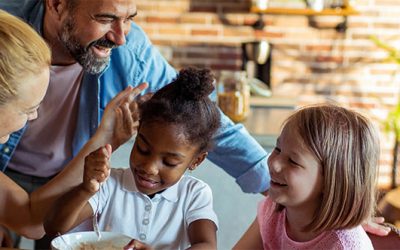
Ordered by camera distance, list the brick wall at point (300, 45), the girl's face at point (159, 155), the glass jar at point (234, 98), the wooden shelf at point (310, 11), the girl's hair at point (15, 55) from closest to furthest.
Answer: the girl's hair at point (15, 55) → the girl's face at point (159, 155) → the glass jar at point (234, 98) → the wooden shelf at point (310, 11) → the brick wall at point (300, 45)

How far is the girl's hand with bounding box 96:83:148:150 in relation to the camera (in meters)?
1.68

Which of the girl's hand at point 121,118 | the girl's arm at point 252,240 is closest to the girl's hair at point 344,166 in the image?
the girl's arm at point 252,240

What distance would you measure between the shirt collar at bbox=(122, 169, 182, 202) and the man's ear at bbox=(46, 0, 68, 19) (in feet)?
1.72

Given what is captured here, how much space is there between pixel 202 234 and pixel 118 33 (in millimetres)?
583

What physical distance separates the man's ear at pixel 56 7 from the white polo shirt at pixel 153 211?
0.53m

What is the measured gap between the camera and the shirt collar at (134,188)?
165 centimetres

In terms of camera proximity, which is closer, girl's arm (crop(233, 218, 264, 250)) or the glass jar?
girl's arm (crop(233, 218, 264, 250))

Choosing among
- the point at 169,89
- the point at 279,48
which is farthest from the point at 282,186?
the point at 279,48

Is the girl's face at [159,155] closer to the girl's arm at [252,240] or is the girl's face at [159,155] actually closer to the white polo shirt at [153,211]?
the white polo shirt at [153,211]

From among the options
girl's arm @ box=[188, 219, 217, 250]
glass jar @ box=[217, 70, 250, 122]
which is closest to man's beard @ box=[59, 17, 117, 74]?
girl's arm @ box=[188, 219, 217, 250]

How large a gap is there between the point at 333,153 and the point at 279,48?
325cm

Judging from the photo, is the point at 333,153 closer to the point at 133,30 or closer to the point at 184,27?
the point at 133,30

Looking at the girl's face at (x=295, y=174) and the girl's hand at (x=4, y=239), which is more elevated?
the girl's face at (x=295, y=174)

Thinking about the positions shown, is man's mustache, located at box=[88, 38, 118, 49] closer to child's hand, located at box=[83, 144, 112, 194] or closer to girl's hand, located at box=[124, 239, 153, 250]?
child's hand, located at box=[83, 144, 112, 194]
